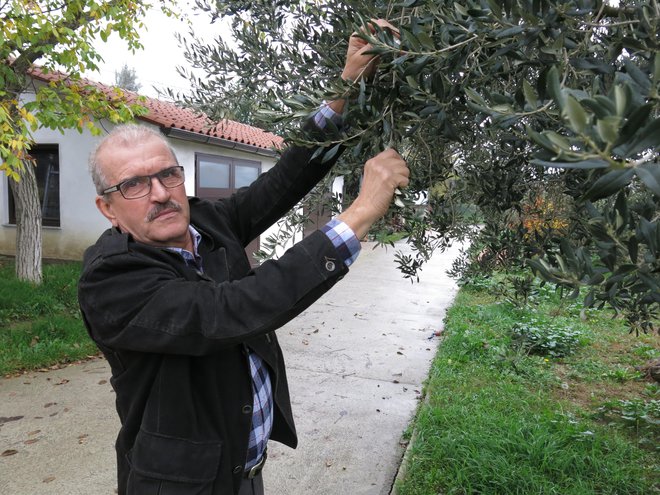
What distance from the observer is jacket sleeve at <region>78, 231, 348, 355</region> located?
54.3 inches

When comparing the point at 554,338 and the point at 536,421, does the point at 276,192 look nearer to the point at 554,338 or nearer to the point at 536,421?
the point at 536,421

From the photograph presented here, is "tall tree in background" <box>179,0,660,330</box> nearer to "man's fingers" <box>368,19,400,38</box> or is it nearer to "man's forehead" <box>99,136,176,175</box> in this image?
"man's fingers" <box>368,19,400,38</box>

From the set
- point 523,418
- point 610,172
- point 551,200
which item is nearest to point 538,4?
point 610,172

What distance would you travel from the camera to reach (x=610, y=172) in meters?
0.74

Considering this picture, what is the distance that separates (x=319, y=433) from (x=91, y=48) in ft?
16.0

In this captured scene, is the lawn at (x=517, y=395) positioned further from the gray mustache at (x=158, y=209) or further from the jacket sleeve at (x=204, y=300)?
the gray mustache at (x=158, y=209)

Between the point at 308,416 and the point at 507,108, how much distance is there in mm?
4040

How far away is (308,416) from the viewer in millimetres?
4656

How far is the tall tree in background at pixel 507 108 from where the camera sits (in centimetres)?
77

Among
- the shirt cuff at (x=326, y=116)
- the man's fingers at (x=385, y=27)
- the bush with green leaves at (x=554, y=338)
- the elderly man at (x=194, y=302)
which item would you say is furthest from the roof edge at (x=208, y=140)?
the man's fingers at (x=385, y=27)

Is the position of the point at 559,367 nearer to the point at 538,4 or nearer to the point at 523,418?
the point at 523,418

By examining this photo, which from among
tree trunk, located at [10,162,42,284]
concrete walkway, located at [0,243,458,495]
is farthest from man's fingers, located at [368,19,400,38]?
tree trunk, located at [10,162,42,284]

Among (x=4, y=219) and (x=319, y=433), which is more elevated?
(x=4, y=219)

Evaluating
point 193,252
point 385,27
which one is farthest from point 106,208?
point 385,27
